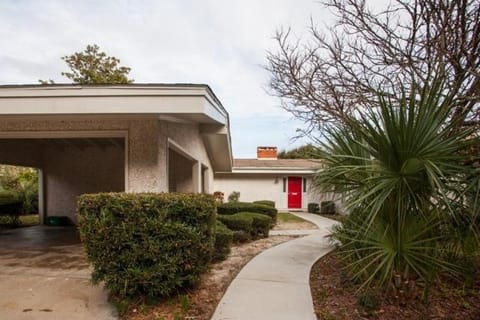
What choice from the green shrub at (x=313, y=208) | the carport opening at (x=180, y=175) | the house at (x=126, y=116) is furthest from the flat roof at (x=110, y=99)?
the green shrub at (x=313, y=208)

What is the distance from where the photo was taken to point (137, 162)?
19.9 ft

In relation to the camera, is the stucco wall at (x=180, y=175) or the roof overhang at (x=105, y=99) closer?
the roof overhang at (x=105, y=99)

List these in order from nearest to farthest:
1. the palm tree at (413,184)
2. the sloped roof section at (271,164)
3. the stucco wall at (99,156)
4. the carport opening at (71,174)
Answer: the palm tree at (413,184)
the stucco wall at (99,156)
the carport opening at (71,174)
the sloped roof section at (271,164)

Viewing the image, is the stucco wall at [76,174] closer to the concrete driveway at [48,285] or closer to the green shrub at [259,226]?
the concrete driveway at [48,285]

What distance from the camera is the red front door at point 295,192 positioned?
71.1 feet

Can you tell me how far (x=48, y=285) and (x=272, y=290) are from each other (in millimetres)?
3468

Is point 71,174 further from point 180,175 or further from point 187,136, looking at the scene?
point 187,136

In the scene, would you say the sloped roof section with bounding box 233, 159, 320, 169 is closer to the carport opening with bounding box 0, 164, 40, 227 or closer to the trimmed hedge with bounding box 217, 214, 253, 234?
the carport opening with bounding box 0, 164, 40, 227

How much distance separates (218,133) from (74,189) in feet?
22.4

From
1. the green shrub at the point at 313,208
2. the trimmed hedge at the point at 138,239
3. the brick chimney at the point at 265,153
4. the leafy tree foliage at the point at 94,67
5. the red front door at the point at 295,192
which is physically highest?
the leafy tree foliage at the point at 94,67

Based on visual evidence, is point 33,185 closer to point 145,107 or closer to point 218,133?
point 218,133

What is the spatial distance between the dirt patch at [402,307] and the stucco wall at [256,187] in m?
16.3

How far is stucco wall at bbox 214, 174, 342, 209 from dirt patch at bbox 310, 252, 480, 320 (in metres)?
16.3

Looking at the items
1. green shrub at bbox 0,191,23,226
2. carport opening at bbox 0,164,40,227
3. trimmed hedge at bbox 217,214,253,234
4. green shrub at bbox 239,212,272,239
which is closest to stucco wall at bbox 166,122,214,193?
trimmed hedge at bbox 217,214,253,234
